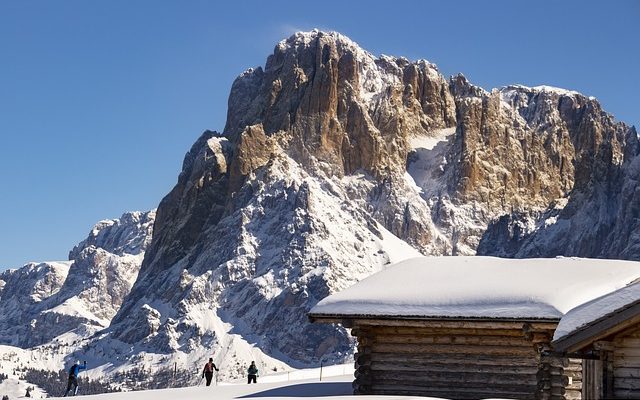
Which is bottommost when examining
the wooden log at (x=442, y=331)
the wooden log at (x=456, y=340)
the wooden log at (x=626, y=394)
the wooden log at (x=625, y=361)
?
the wooden log at (x=626, y=394)

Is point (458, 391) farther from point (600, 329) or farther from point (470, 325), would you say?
point (600, 329)

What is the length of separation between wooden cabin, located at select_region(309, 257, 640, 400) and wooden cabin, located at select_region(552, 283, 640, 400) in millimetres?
7331

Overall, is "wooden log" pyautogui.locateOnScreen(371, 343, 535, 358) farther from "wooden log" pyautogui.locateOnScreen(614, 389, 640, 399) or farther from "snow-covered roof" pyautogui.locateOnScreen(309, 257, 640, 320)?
"wooden log" pyautogui.locateOnScreen(614, 389, 640, 399)

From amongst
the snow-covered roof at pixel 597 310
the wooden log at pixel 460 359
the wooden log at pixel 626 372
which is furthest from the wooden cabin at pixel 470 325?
the wooden log at pixel 626 372

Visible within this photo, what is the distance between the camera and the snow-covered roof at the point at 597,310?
15.4m

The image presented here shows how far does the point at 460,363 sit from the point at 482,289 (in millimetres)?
1957

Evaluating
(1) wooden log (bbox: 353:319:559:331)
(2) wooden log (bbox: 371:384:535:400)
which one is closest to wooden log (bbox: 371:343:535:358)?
(1) wooden log (bbox: 353:319:559:331)

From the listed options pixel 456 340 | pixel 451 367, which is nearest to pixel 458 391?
pixel 451 367

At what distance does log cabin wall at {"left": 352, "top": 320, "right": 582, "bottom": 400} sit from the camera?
948 inches

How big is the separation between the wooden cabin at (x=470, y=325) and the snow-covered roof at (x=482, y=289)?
26mm

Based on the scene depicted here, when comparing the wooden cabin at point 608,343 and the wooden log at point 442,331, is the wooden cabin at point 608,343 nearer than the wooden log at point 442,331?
Yes

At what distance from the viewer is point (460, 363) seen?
25.5 metres

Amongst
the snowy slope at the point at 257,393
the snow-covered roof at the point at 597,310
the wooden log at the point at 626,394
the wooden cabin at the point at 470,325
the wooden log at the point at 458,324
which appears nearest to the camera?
the snow-covered roof at the point at 597,310

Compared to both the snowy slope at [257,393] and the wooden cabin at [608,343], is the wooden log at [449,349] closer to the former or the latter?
the snowy slope at [257,393]
